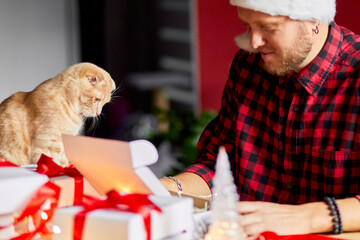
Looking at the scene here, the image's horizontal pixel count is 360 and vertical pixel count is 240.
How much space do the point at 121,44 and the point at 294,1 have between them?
334 cm

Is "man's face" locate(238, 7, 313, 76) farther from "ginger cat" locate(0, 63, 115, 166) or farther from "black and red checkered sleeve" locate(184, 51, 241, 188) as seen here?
"ginger cat" locate(0, 63, 115, 166)

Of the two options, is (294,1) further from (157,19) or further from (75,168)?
(157,19)

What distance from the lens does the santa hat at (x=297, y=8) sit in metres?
1.10

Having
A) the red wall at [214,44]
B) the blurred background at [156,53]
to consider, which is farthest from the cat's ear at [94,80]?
the red wall at [214,44]

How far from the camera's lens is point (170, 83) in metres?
4.63

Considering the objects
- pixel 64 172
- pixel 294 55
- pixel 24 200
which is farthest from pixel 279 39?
pixel 24 200

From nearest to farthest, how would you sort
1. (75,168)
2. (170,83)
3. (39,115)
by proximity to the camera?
(75,168)
(39,115)
(170,83)

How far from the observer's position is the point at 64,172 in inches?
39.3

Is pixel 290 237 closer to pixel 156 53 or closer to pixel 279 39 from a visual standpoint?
pixel 279 39

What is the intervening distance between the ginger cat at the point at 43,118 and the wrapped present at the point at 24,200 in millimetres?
201

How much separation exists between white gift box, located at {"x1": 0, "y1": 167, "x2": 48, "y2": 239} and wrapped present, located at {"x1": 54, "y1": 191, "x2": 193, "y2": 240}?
8 centimetres

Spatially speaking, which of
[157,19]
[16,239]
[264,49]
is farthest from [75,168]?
[157,19]

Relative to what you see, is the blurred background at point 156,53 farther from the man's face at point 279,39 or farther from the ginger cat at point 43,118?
the man's face at point 279,39

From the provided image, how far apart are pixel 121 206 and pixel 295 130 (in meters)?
0.66
